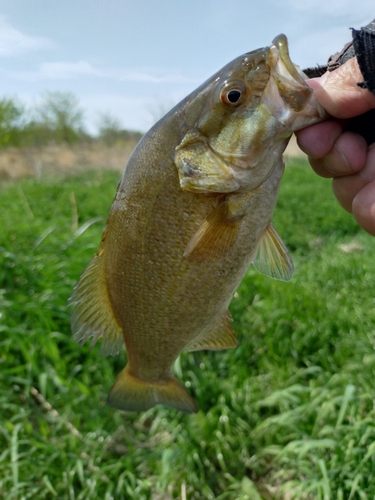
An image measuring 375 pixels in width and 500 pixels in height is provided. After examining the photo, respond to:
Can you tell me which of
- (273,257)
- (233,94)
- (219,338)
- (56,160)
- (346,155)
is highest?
(56,160)

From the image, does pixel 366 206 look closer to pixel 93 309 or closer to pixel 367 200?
pixel 367 200

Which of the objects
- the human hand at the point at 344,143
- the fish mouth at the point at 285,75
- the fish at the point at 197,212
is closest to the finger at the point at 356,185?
the human hand at the point at 344,143

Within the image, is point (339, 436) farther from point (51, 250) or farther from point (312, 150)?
point (51, 250)

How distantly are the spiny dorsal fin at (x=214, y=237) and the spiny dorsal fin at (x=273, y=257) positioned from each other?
0.19m

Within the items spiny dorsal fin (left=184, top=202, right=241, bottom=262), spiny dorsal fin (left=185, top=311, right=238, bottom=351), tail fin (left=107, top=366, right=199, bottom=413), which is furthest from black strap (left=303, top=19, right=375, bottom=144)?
tail fin (left=107, top=366, right=199, bottom=413)

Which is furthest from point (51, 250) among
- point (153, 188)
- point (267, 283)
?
point (153, 188)

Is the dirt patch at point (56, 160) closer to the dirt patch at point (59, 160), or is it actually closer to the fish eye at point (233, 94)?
the dirt patch at point (59, 160)

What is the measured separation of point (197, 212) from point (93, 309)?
0.62 m

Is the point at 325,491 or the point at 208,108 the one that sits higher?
the point at 208,108

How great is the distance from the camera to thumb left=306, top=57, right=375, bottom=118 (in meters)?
1.47

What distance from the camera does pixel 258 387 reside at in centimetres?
371

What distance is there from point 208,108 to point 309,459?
8.51 ft

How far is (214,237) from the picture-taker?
4.83 ft

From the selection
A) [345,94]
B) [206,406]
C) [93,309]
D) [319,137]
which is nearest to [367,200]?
[319,137]
